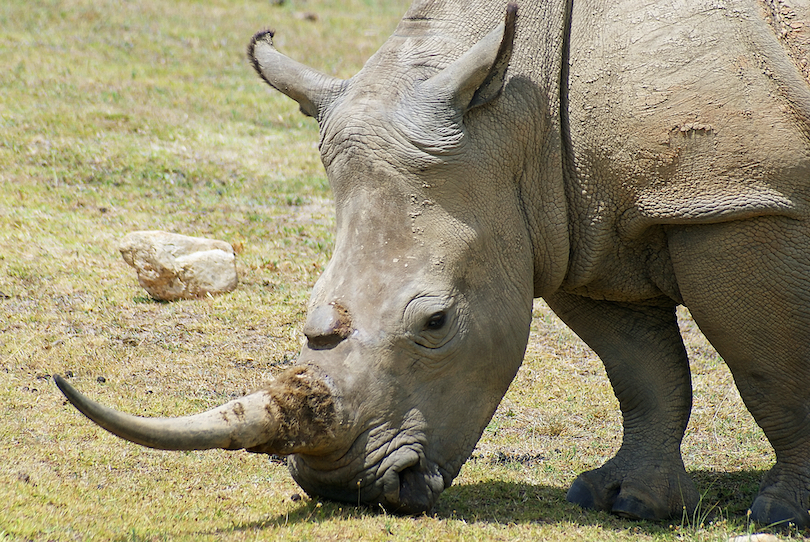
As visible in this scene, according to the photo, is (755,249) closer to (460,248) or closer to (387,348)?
(460,248)

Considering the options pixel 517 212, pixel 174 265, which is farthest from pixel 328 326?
pixel 174 265

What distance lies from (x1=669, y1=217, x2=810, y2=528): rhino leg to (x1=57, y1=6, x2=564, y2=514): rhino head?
0.85 m

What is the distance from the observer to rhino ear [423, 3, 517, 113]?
4398 millimetres

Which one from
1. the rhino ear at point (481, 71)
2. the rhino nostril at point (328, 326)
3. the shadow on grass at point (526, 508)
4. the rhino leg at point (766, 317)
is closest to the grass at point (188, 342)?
the shadow on grass at point (526, 508)

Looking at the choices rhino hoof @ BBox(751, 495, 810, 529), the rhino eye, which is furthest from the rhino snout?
rhino hoof @ BBox(751, 495, 810, 529)

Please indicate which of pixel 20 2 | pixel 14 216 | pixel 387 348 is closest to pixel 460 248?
pixel 387 348

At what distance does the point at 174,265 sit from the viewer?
28.7 ft

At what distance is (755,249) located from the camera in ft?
15.1

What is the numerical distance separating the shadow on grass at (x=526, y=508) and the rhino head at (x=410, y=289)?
12cm

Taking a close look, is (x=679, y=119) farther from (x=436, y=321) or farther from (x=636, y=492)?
(x=636, y=492)

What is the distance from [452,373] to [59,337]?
448 cm

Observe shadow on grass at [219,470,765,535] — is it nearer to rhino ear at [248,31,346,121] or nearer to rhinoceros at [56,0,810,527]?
rhinoceros at [56,0,810,527]

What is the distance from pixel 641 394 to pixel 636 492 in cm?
68

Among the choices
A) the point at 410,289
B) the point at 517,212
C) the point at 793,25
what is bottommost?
the point at 410,289
